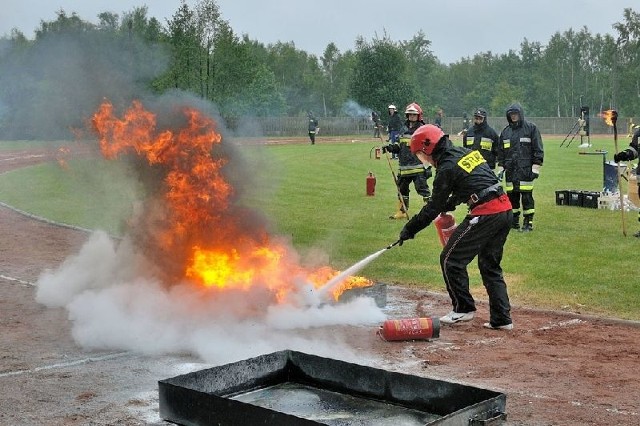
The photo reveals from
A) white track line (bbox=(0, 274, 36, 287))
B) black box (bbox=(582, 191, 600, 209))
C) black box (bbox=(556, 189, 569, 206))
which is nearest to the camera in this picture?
white track line (bbox=(0, 274, 36, 287))

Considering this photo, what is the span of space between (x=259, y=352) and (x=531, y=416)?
2.66 m

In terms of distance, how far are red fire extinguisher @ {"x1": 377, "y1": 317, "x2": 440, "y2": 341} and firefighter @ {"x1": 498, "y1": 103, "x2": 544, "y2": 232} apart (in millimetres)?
7385

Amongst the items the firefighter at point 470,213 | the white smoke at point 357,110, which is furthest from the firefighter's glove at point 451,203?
the white smoke at point 357,110

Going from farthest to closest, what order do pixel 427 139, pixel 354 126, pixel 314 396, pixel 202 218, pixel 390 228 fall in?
1. pixel 354 126
2. pixel 390 228
3. pixel 202 218
4. pixel 427 139
5. pixel 314 396

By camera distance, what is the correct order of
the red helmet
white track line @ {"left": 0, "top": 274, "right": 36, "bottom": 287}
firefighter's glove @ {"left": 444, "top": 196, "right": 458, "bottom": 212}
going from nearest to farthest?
the red helmet
firefighter's glove @ {"left": 444, "top": 196, "right": 458, "bottom": 212}
white track line @ {"left": 0, "top": 274, "right": 36, "bottom": 287}

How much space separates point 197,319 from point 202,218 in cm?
121

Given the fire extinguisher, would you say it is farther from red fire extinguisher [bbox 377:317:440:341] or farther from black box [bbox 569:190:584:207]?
black box [bbox 569:190:584:207]

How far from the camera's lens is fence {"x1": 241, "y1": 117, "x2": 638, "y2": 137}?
64312 millimetres

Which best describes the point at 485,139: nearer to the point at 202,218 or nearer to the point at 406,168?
the point at 406,168

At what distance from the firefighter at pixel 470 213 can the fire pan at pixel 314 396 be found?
245cm

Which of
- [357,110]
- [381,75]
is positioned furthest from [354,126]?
[381,75]

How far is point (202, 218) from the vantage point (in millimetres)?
8844

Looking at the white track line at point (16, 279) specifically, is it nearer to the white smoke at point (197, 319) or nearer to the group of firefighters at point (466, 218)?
the white smoke at point (197, 319)

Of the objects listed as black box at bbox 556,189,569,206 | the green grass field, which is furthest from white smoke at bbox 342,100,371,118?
black box at bbox 556,189,569,206
